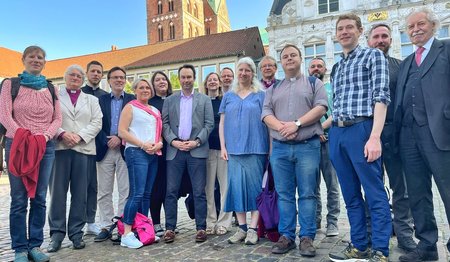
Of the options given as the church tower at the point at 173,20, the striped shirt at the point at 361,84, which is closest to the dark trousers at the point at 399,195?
the striped shirt at the point at 361,84

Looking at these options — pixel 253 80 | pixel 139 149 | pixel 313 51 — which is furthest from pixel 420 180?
pixel 313 51

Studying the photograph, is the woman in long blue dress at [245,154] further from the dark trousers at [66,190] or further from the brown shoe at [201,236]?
the dark trousers at [66,190]

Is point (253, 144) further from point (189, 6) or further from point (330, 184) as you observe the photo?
point (189, 6)

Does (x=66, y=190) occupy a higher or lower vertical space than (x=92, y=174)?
lower

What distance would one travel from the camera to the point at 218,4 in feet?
236

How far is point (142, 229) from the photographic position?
186 inches

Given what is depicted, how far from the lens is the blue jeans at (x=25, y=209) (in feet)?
13.2

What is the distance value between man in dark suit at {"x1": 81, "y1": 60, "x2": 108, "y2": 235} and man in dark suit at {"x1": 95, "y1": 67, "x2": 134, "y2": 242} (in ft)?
0.32

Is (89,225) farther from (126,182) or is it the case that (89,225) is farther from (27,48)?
(27,48)

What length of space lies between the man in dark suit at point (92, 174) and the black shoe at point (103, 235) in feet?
1.20

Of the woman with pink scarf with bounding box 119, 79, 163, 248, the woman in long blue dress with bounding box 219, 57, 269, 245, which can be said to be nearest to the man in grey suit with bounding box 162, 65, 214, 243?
the woman with pink scarf with bounding box 119, 79, 163, 248

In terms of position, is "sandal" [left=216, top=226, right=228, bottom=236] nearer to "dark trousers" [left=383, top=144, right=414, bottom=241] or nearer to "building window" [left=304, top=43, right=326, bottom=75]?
"dark trousers" [left=383, top=144, right=414, bottom=241]

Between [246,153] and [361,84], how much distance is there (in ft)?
5.39

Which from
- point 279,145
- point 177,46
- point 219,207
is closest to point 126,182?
point 219,207
